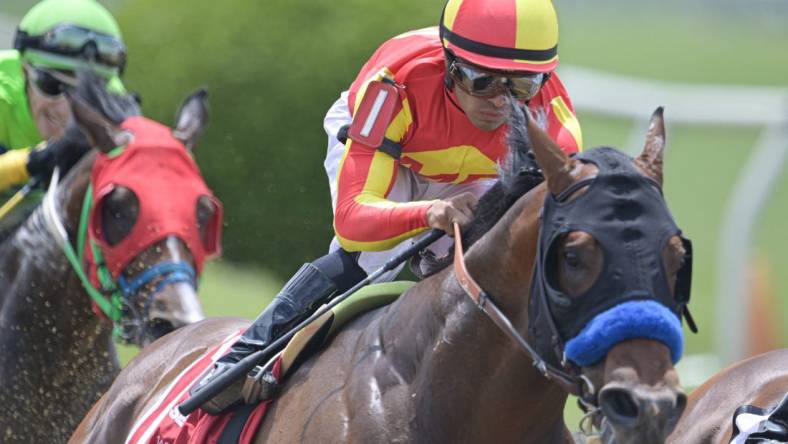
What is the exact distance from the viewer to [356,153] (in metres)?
4.31

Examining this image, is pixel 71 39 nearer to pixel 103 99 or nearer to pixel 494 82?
pixel 103 99

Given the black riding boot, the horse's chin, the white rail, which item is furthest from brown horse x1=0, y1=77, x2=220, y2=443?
the white rail

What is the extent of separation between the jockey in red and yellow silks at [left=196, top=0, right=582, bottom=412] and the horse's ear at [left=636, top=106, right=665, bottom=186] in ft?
1.16

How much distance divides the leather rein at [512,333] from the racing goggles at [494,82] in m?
0.47

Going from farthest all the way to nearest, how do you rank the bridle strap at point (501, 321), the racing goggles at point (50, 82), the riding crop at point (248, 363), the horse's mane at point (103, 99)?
the racing goggles at point (50, 82) → the horse's mane at point (103, 99) → the riding crop at point (248, 363) → the bridle strap at point (501, 321)

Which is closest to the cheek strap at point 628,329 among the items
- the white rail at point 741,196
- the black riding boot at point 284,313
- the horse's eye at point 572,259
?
the horse's eye at point 572,259

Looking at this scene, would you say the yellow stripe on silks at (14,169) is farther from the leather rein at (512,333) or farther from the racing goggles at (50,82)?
the leather rein at (512,333)

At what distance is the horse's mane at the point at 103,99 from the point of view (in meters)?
6.54

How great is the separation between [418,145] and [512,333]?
0.92m

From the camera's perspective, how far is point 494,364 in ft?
Answer: 12.4

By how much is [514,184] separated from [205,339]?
5.93 feet

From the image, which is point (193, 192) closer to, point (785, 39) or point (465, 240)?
point (465, 240)

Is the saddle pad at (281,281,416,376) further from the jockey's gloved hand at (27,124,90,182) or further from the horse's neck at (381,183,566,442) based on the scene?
the jockey's gloved hand at (27,124,90,182)

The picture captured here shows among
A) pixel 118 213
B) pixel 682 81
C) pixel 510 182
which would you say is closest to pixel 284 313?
Answer: pixel 510 182
